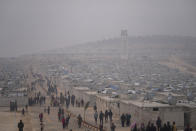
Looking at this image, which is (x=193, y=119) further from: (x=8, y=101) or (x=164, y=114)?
(x=8, y=101)

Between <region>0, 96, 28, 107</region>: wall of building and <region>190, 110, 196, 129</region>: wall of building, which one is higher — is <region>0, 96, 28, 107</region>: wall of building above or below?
below

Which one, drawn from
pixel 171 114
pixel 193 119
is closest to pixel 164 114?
pixel 171 114

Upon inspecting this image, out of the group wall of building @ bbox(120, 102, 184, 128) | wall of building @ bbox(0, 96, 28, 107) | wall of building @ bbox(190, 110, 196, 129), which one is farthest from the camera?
wall of building @ bbox(0, 96, 28, 107)

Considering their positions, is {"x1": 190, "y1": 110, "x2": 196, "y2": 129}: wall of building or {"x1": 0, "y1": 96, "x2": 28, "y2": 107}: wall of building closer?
{"x1": 190, "y1": 110, "x2": 196, "y2": 129}: wall of building

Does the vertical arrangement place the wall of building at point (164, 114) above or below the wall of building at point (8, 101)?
above

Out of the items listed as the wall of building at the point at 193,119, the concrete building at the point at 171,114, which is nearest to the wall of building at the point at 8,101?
the concrete building at the point at 171,114

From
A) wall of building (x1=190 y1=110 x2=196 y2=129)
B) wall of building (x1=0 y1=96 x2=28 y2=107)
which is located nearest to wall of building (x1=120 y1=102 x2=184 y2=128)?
wall of building (x1=190 y1=110 x2=196 y2=129)

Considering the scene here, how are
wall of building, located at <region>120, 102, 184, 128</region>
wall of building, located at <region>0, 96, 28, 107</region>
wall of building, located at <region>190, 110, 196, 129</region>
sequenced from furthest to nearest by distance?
wall of building, located at <region>0, 96, 28, 107</region>, wall of building, located at <region>190, 110, 196, 129</region>, wall of building, located at <region>120, 102, 184, 128</region>

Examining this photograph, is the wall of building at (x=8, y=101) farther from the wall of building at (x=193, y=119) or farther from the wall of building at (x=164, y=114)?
the wall of building at (x=193, y=119)

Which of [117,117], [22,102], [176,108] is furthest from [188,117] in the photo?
[22,102]

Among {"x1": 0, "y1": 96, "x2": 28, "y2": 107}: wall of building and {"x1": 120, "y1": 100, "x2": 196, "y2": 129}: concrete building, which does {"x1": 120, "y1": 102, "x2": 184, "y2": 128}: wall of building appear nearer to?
{"x1": 120, "y1": 100, "x2": 196, "y2": 129}: concrete building

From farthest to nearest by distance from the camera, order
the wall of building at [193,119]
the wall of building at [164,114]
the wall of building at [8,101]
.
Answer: the wall of building at [8,101] → the wall of building at [193,119] → the wall of building at [164,114]
